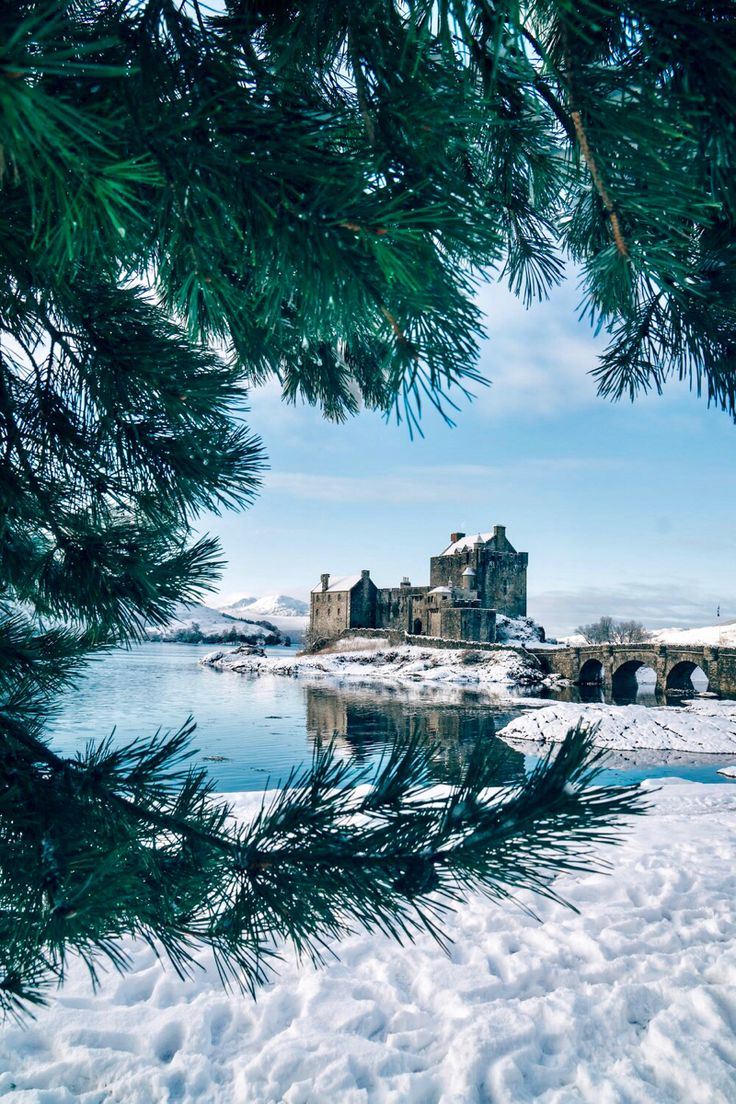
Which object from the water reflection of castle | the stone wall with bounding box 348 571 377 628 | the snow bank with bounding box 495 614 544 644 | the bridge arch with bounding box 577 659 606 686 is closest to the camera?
the water reflection of castle

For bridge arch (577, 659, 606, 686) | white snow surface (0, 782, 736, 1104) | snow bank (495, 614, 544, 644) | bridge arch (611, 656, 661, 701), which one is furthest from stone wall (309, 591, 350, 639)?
white snow surface (0, 782, 736, 1104)

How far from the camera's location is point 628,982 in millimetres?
3473

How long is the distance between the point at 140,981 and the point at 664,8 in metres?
4.54

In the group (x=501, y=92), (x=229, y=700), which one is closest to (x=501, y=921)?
(x=501, y=92)

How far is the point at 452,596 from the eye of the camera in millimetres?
54062

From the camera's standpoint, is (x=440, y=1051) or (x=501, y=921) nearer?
(x=440, y=1051)

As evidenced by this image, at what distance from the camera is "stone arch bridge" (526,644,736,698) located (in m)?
38.7

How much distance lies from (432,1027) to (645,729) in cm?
1911

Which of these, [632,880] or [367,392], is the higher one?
[367,392]

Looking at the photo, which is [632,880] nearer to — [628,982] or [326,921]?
[628,982]

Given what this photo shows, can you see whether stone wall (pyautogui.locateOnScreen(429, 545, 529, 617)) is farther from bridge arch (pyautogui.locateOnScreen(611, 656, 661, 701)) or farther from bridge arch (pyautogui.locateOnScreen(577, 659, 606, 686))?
bridge arch (pyautogui.locateOnScreen(611, 656, 661, 701))

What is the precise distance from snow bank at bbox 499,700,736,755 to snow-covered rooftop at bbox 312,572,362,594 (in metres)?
38.4

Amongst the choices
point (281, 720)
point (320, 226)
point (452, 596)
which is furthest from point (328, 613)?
point (320, 226)

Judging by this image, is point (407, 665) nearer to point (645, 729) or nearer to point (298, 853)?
point (645, 729)
